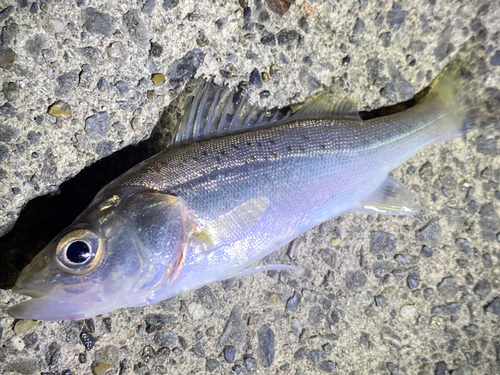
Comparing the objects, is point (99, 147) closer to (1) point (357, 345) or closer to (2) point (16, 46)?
A: (2) point (16, 46)

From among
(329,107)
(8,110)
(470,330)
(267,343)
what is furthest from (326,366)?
(8,110)

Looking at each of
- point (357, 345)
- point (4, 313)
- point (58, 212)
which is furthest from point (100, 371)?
point (357, 345)

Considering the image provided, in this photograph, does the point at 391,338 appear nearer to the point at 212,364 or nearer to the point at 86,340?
the point at 212,364

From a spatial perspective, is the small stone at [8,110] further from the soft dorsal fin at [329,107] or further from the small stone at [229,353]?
the small stone at [229,353]

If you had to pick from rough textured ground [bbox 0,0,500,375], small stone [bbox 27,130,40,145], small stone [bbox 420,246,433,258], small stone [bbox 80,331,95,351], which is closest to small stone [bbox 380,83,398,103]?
rough textured ground [bbox 0,0,500,375]

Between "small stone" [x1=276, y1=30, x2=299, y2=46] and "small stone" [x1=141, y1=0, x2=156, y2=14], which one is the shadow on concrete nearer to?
"small stone" [x1=141, y1=0, x2=156, y2=14]
